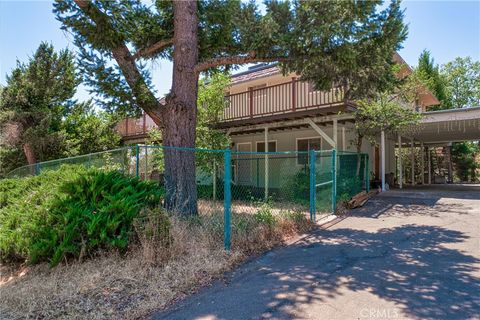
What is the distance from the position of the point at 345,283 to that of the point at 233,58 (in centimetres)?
514

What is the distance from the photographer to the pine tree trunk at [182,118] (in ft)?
20.9

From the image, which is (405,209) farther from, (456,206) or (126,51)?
(126,51)

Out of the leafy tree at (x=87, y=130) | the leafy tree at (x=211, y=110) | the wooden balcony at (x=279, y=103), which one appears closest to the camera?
the wooden balcony at (x=279, y=103)

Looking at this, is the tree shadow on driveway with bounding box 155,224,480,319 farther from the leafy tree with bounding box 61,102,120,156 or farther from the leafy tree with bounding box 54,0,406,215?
the leafy tree with bounding box 61,102,120,156

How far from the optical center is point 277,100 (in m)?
11.9

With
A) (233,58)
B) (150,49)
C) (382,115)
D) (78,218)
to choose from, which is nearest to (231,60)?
(233,58)

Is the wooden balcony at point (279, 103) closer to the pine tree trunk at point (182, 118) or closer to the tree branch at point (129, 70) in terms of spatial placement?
the tree branch at point (129, 70)

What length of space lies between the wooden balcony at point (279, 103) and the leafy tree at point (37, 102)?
625 cm

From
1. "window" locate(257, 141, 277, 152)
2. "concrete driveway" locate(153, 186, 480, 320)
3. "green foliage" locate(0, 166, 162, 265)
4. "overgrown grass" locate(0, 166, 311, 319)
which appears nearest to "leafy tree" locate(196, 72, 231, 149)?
"window" locate(257, 141, 277, 152)

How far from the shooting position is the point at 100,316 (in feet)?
10.7

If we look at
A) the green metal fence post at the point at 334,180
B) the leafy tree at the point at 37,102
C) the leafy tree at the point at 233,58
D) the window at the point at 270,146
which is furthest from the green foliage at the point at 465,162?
the leafy tree at the point at 37,102

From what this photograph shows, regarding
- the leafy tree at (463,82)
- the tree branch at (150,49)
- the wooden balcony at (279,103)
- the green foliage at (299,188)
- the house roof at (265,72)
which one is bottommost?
the green foliage at (299,188)

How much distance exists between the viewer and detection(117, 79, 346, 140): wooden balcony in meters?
10.5

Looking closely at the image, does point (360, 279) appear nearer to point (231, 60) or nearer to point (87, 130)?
point (231, 60)
